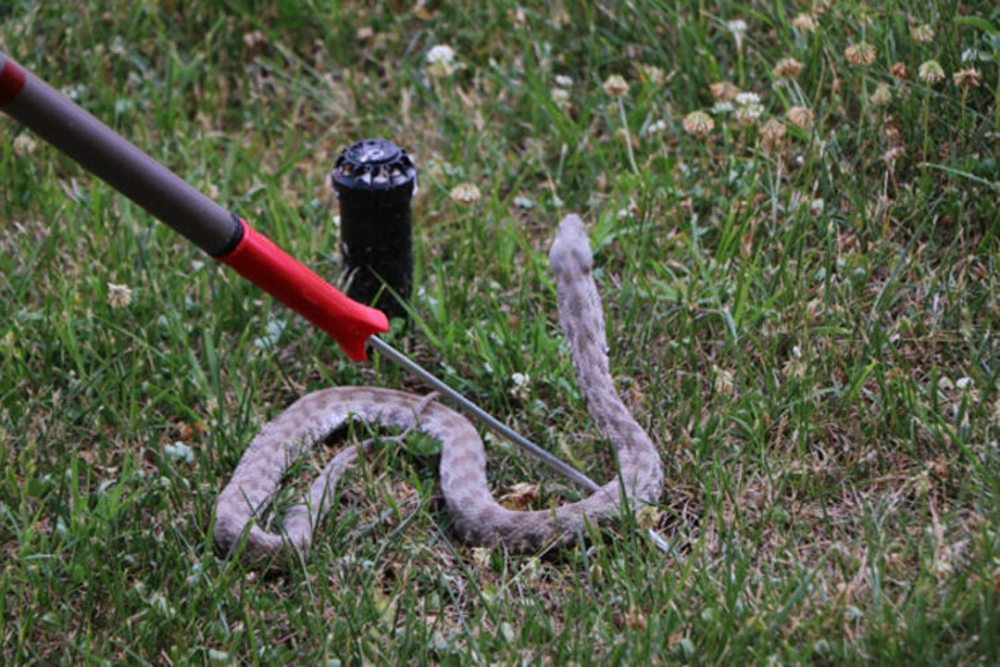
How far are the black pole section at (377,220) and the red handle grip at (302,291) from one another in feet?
2.50

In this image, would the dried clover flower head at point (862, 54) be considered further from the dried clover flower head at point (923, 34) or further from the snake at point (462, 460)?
the snake at point (462, 460)

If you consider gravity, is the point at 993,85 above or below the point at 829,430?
above

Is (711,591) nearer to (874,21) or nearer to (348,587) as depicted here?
(348,587)

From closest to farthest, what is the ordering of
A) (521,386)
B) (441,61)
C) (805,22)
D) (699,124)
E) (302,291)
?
(302,291)
(521,386)
(699,124)
(805,22)
(441,61)

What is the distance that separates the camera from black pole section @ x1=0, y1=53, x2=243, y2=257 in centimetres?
257

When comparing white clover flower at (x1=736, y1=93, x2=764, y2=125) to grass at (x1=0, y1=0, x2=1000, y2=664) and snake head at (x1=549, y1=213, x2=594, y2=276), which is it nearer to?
grass at (x1=0, y1=0, x2=1000, y2=664)

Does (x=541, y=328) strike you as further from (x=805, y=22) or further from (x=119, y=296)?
(x=805, y=22)

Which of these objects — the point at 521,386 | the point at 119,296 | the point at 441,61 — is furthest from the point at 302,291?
the point at 441,61

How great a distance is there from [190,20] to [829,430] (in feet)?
11.3

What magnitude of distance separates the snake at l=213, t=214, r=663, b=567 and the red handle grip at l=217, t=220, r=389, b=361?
472mm

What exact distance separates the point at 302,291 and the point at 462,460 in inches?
33.0

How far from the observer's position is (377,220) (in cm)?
391

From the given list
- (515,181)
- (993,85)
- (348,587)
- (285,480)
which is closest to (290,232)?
(515,181)

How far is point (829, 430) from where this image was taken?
3582 mm
